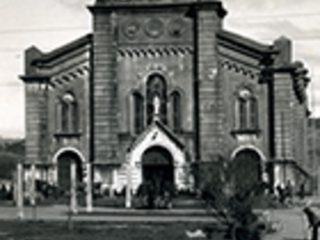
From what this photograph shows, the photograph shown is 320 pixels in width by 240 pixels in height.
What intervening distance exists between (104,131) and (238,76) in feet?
32.1

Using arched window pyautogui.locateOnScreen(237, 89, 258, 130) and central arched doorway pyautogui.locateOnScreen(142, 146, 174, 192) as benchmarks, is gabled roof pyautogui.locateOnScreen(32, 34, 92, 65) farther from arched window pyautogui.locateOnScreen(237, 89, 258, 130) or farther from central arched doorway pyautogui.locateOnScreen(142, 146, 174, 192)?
arched window pyautogui.locateOnScreen(237, 89, 258, 130)

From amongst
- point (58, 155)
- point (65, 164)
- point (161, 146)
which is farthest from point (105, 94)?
point (65, 164)

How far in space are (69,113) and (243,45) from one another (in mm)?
12839

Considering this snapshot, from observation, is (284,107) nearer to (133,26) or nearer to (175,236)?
(133,26)

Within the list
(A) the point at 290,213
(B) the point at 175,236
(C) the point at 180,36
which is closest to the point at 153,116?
(C) the point at 180,36

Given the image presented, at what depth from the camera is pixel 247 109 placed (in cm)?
5072

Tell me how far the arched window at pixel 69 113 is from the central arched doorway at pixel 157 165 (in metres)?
5.43

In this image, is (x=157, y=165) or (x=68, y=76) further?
(x=68, y=76)

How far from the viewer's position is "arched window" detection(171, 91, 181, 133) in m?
51.1

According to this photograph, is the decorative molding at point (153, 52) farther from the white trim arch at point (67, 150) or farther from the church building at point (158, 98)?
the white trim arch at point (67, 150)

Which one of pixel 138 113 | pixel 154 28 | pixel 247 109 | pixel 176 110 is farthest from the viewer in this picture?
pixel 138 113

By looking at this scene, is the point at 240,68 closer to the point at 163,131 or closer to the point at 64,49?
the point at 163,131

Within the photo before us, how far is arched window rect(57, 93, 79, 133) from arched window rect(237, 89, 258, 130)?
1125 cm

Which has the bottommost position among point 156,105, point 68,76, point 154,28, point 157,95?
point 156,105
